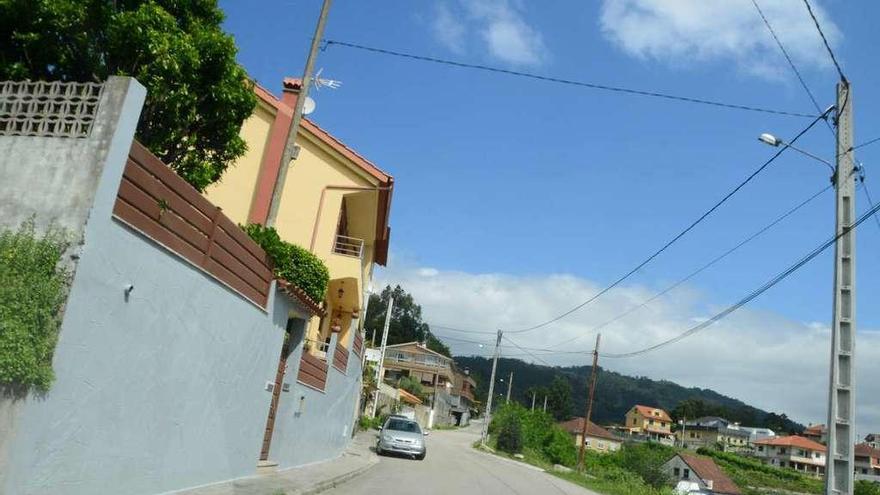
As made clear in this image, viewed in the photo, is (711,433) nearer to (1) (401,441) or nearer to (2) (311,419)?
(1) (401,441)

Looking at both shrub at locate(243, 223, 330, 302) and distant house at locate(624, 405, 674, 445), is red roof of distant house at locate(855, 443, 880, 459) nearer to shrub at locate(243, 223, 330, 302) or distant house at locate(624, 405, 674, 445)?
distant house at locate(624, 405, 674, 445)

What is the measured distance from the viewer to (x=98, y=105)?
630 centimetres

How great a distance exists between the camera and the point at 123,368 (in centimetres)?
693

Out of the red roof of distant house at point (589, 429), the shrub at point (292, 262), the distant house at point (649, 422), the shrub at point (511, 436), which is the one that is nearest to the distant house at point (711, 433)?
the distant house at point (649, 422)

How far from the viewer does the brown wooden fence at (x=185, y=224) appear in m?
6.70

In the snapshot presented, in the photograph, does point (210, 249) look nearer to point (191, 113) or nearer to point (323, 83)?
point (191, 113)

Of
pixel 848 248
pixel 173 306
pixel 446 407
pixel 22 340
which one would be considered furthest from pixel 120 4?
pixel 446 407

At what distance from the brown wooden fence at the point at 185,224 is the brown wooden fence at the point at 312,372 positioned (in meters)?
4.21

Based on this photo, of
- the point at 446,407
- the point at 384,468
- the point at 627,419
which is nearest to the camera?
the point at 384,468

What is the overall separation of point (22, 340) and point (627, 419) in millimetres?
170552

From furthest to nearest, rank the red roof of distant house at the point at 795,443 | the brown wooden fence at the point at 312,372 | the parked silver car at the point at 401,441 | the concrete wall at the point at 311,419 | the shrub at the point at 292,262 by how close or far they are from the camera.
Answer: the red roof of distant house at the point at 795,443 < the parked silver car at the point at 401,441 < the brown wooden fence at the point at 312,372 < the concrete wall at the point at 311,419 < the shrub at the point at 292,262

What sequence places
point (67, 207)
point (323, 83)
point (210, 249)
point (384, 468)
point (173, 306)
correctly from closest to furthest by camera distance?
point (67, 207) < point (173, 306) < point (210, 249) < point (323, 83) < point (384, 468)

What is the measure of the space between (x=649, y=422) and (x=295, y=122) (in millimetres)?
158488

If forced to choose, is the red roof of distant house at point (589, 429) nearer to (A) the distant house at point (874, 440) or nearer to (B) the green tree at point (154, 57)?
(A) the distant house at point (874, 440)
